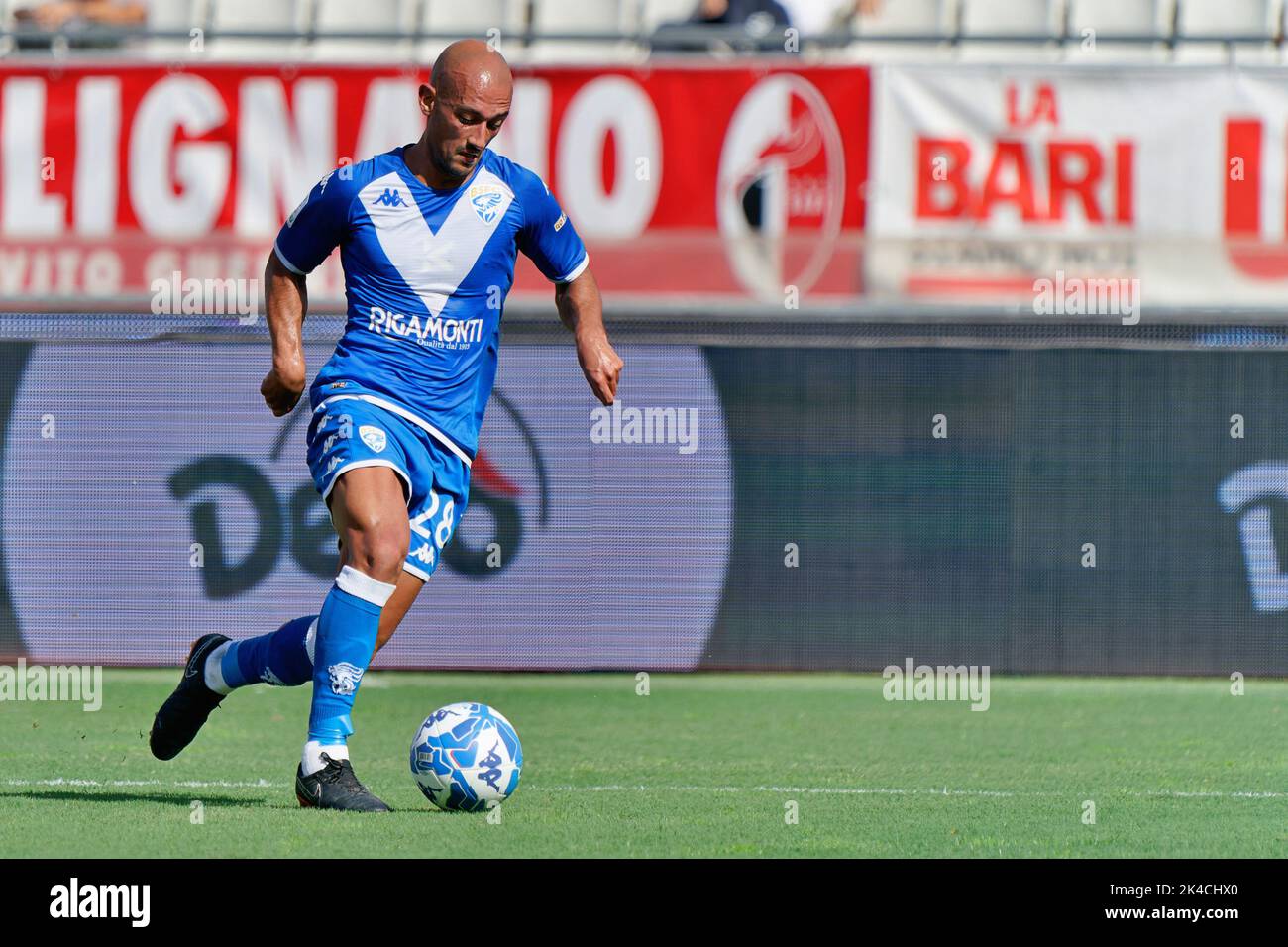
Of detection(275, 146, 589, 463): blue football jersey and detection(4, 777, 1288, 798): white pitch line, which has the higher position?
detection(275, 146, 589, 463): blue football jersey

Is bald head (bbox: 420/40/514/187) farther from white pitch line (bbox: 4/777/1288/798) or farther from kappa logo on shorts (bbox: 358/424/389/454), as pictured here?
white pitch line (bbox: 4/777/1288/798)

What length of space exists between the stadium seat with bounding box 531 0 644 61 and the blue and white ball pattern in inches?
355

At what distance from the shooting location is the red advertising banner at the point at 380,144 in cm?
1254

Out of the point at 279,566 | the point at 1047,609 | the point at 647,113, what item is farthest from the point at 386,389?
the point at 647,113

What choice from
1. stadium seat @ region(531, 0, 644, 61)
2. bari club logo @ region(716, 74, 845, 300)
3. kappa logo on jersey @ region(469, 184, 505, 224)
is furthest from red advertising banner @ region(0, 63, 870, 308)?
kappa logo on jersey @ region(469, 184, 505, 224)

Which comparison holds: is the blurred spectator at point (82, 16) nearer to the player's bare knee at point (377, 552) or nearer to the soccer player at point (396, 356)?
the soccer player at point (396, 356)

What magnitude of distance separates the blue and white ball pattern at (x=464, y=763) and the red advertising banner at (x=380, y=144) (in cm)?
690

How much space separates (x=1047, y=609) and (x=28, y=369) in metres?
5.30

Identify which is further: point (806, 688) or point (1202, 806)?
point (806, 688)

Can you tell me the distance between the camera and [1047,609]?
9.95 meters

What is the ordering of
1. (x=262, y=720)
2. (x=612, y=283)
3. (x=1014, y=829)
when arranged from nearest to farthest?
(x=1014, y=829) < (x=262, y=720) < (x=612, y=283)

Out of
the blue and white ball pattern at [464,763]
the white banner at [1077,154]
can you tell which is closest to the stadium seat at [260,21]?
the white banner at [1077,154]

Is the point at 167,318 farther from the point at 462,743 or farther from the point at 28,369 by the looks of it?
the point at 462,743

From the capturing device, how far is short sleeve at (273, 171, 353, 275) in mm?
5707
